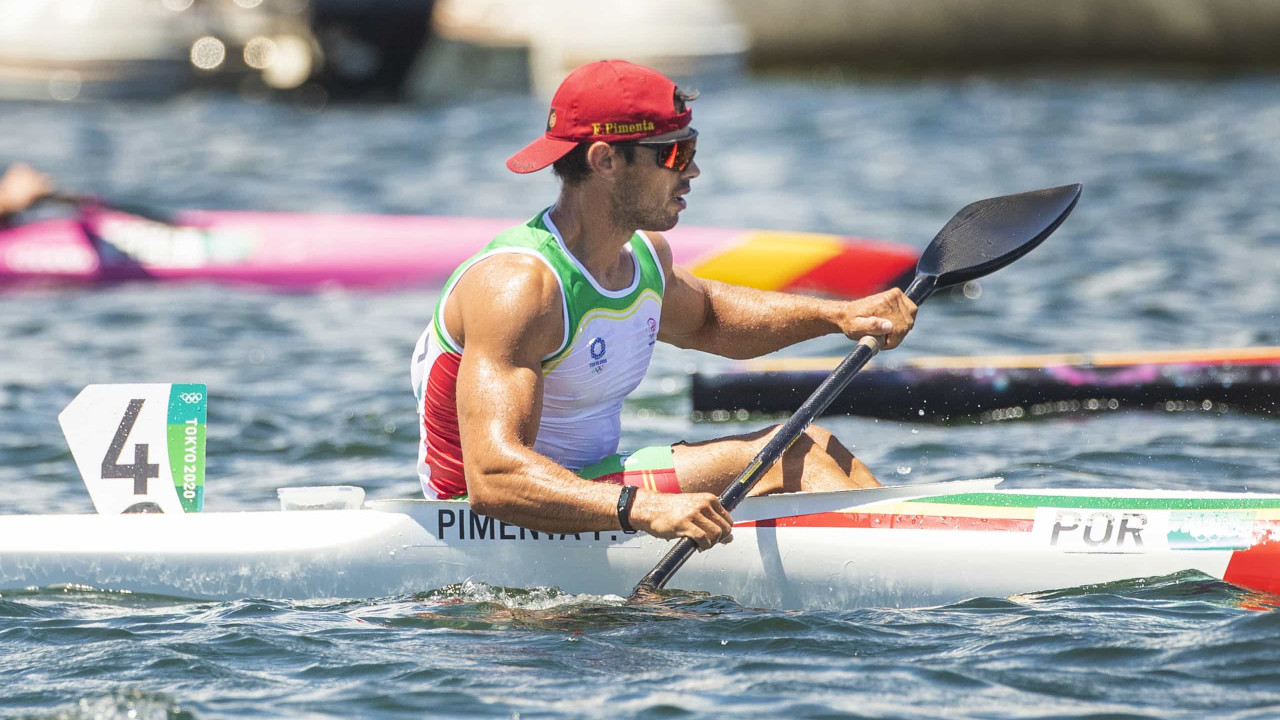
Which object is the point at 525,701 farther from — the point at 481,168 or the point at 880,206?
the point at 481,168

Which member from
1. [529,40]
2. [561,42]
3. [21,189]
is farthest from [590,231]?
[529,40]

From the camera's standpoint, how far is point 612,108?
389 cm

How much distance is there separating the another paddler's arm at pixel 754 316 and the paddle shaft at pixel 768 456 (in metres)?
0.10

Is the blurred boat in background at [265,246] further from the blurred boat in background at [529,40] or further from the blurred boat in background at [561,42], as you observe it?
the blurred boat in background at [561,42]

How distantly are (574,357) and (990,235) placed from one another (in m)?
1.38

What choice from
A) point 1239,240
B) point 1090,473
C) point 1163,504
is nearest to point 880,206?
point 1239,240

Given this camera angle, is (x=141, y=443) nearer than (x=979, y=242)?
Yes

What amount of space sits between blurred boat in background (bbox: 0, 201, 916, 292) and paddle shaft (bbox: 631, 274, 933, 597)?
5.01 meters

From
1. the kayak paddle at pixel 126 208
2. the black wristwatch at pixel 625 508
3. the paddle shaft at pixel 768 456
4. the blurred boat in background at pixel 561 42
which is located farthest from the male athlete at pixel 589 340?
the blurred boat in background at pixel 561 42

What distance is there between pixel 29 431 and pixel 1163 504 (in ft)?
15.3

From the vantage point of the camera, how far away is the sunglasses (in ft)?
12.9

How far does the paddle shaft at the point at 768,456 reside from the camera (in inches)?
156

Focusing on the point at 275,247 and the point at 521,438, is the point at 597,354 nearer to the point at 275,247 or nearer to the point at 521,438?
the point at 521,438

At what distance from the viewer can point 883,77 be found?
1861 cm
